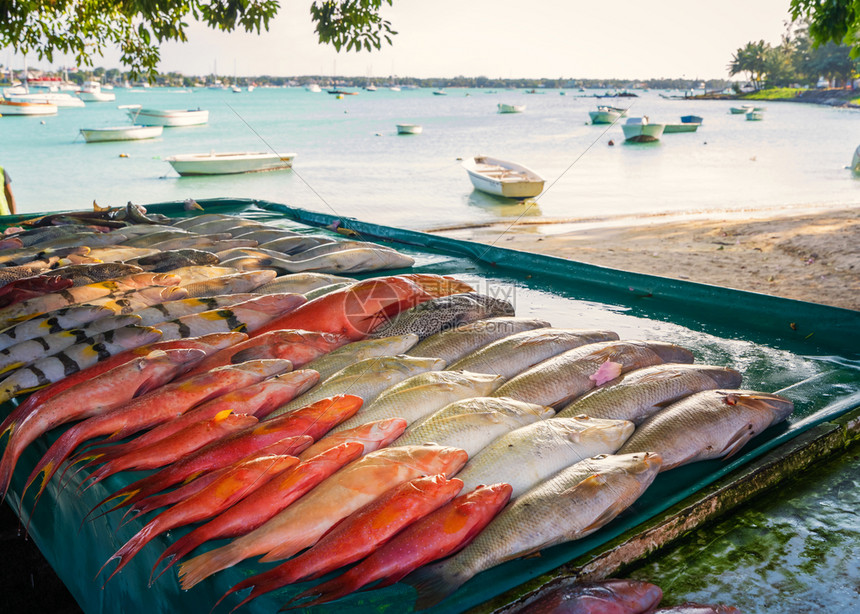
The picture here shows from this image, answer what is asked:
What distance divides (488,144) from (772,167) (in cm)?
2651

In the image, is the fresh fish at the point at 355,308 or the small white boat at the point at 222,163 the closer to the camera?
the fresh fish at the point at 355,308

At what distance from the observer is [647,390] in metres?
2.79

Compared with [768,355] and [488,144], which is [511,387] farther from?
[488,144]

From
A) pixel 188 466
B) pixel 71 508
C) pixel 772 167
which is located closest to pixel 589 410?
pixel 188 466

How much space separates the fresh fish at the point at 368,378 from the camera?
2.77m

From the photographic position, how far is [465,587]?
183 centimetres

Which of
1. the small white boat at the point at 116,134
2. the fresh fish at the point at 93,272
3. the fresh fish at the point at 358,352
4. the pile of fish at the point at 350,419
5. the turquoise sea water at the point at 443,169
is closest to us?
the pile of fish at the point at 350,419

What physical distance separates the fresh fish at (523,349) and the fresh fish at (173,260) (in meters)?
2.87

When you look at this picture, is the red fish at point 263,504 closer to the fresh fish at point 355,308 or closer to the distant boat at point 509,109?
the fresh fish at point 355,308

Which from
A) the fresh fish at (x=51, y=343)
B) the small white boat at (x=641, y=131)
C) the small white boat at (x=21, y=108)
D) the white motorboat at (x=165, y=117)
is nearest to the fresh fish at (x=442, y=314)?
the fresh fish at (x=51, y=343)

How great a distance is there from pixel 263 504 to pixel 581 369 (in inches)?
63.9

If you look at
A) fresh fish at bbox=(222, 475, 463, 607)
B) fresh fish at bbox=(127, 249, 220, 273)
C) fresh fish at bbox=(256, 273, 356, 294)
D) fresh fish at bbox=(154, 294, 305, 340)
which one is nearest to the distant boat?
fresh fish at bbox=(127, 249, 220, 273)

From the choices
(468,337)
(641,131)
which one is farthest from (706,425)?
(641,131)

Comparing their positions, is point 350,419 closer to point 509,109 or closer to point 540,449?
point 540,449
